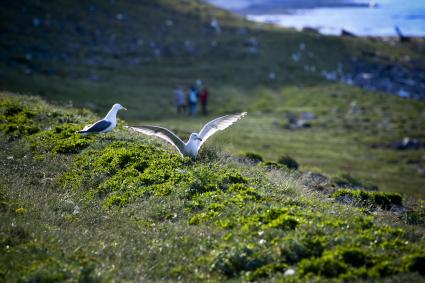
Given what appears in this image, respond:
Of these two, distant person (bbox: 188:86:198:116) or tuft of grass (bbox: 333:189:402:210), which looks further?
distant person (bbox: 188:86:198:116)

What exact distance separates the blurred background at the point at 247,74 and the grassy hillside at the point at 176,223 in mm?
12759

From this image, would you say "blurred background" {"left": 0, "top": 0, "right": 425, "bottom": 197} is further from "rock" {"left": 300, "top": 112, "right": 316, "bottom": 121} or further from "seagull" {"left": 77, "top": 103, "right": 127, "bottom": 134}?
"seagull" {"left": 77, "top": 103, "right": 127, "bottom": 134}

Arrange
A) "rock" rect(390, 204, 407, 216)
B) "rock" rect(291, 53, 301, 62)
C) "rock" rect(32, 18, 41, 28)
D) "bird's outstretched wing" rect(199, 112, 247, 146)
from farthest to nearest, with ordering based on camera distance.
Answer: "rock" rect(291, 53, 301, 62) → "rock" rect(32, 18, 41, 28) → "rock" rect(390, 204, 407, 216) → "bird's outstretched wing" rect(199, 112, 247, 146)

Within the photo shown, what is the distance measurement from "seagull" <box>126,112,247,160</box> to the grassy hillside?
1.49 ft

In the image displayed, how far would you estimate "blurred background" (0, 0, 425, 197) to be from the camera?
39781mm

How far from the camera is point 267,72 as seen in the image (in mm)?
63438

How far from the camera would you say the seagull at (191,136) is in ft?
Result: 47.6

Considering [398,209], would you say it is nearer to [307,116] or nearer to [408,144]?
[408,144]

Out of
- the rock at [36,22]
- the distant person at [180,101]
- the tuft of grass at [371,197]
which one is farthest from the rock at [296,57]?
the tuft of grass at [371,197]

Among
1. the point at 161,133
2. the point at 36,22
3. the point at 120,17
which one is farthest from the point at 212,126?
the point at 120,17

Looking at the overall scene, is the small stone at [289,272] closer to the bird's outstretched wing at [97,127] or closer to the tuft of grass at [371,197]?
the tuft of grass at [371,197]

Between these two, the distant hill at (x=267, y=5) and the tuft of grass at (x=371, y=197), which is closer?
the tuft of grass at (x=371, y=197)

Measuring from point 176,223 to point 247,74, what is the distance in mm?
52271

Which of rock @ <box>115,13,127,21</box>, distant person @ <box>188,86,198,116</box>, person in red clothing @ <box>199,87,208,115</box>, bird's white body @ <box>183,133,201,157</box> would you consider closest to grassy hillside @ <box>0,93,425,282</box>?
bird's white body @ <box>183,133,201,157</box>
